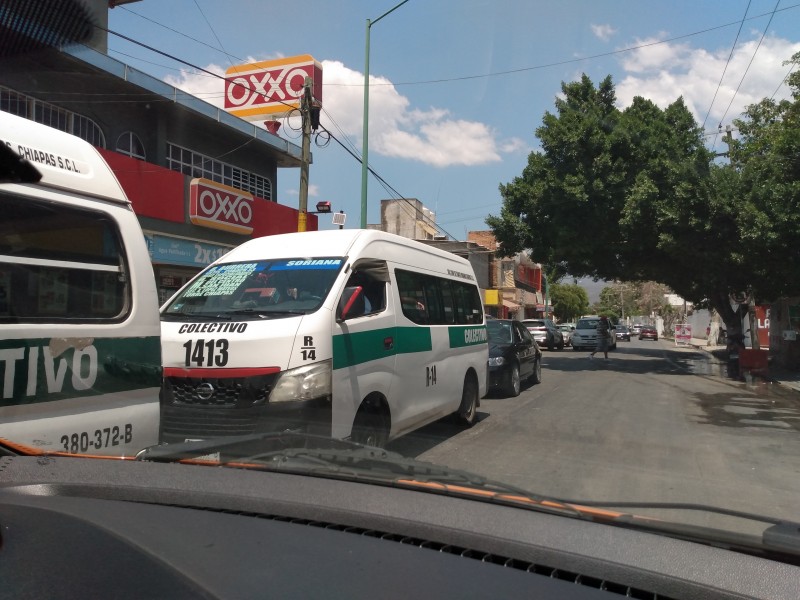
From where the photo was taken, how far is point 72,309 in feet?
12.5

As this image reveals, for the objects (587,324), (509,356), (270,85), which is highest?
(270,85)

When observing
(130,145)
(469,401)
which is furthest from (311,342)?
(130,145)

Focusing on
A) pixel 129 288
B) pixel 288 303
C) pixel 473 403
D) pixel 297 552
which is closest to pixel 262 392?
pixel 288 303

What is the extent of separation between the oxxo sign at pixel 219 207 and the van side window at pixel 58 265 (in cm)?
1231

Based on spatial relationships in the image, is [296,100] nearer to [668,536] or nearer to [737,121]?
[737,121]

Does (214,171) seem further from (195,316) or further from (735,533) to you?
(735,533)

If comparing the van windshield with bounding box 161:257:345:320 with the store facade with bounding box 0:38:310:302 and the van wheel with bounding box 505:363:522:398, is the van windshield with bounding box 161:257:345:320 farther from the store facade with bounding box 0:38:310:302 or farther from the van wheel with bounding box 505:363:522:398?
the store facade with bounding box 0:38:310:302

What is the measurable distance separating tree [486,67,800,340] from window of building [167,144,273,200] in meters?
7.73

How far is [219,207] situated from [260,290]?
11295mm

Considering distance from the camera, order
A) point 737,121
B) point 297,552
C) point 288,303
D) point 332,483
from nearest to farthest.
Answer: point 297,552
point 332,483
point 288,303
point 737,121

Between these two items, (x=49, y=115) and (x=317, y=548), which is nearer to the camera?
(x=317, y=548)

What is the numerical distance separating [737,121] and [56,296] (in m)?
21.2

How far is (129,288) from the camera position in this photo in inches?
165

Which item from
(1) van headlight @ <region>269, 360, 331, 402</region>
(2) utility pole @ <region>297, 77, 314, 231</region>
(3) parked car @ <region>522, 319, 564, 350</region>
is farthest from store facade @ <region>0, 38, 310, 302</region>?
(3) parked car @ <region>522, 319, 564, 350</region>
